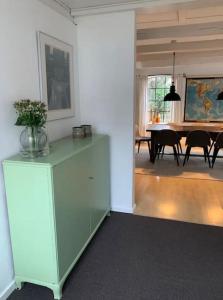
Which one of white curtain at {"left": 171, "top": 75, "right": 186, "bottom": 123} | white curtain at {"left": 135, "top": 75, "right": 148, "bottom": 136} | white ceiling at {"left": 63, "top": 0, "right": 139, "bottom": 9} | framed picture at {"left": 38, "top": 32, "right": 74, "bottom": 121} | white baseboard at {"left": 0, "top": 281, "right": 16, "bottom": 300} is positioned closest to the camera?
white baseboard at {"left": 0, "top": 281, "right": 16, "bottom": 300}

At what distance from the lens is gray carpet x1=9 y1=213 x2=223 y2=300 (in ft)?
5.87

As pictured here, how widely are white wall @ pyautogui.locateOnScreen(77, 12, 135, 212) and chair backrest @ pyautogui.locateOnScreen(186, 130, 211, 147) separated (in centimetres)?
263

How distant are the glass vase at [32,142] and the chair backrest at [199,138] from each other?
12.8 ft

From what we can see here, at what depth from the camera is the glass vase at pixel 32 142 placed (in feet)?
5.90

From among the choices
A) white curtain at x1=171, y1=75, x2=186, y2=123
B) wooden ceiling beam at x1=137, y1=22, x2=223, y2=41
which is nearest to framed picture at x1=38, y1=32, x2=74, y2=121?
wooden ceiling beam at x1=137, y1=22, x2=223, y2=41

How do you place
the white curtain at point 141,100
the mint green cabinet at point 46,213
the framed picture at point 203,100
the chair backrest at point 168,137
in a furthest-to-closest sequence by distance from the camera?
the white curtain at point 141,100 → the framed picture at point 203,100 → the chair backrest at point 168,137 → the mint green cabinet at point 46,213

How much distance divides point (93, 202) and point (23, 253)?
806mm

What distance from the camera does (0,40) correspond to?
5.47 feet

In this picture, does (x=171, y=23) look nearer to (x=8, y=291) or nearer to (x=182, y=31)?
(x=182, y=31)

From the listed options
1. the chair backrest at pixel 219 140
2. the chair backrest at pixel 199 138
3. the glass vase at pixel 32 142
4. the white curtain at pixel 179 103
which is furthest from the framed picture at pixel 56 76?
the white curtain at pixel 179 103

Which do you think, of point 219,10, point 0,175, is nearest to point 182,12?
point 219,10

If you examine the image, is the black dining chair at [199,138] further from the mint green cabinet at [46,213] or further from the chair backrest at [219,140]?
the mint green cabinet at [46,213]

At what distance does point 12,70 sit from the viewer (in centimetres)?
179

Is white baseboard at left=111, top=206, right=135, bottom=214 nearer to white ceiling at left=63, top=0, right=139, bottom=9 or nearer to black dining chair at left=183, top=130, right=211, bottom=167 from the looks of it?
white ceiling at left=63, top=0, right=139, bottom=9
